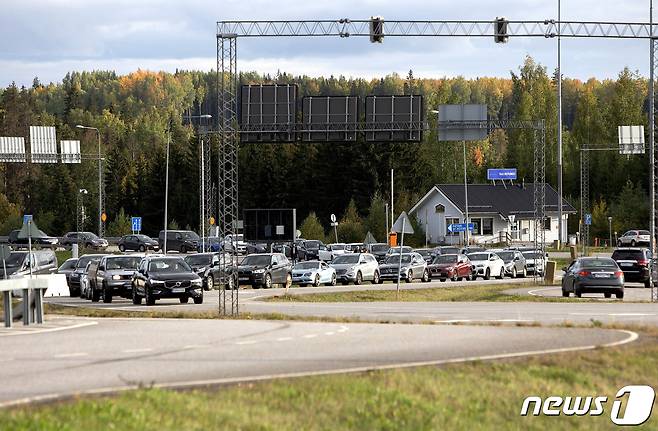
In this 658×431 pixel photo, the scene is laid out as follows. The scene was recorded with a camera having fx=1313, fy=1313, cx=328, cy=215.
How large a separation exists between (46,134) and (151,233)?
50230 millimetres

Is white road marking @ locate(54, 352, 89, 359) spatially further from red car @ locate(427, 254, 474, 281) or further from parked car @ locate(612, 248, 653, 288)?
red car @ locate(427, 254, 474, 281)

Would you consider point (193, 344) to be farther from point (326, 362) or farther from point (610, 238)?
point (610, 238)

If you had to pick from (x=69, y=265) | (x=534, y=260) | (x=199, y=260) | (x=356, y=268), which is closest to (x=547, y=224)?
(x=534, y=260)

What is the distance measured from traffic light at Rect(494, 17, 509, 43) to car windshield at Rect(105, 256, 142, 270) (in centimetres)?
1508

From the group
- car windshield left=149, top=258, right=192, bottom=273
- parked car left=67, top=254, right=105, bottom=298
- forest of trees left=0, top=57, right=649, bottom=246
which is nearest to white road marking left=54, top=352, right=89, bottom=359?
car windshield left=149, top=258, right=192, bottom=273

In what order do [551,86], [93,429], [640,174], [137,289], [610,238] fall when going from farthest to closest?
[551,86], [640,174], [610,238], [137,289], [93,429]

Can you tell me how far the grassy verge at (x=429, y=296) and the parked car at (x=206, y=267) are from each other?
6.45m

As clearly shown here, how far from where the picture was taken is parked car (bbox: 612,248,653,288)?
5738 cm

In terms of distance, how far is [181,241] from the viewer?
346ft

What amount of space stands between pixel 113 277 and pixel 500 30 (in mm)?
15977

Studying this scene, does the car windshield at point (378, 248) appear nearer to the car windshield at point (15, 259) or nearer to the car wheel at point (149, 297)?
the car windshield at point (15, 259)

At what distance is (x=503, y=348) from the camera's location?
21109mm

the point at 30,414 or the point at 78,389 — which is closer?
the point at 30,414

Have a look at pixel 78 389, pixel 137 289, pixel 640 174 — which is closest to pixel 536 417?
pixel 78 389
